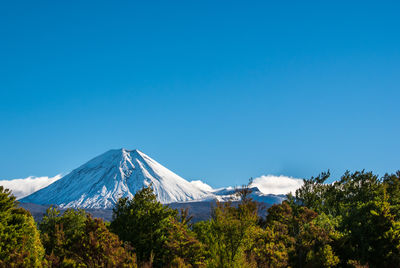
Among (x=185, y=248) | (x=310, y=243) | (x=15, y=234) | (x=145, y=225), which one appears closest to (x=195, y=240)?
(x=185, y=248)

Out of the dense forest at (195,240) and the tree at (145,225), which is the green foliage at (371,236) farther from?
the tree at (145,225)

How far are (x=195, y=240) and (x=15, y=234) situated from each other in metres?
17.0

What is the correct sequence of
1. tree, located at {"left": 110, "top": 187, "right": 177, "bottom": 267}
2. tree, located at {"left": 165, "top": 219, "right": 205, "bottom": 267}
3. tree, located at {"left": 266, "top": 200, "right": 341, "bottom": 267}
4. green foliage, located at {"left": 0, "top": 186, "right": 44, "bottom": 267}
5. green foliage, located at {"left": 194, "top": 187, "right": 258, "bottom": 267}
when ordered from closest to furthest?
1. green foliage, located at {"left": 194, "top": 187, "right": 258, "bottom": 267}
2. green foliage, located at {"left": 0, "top": 186, "right": 44, "bottom": 267}
3. tree, located at {"left": 165, "top": 219, "right": 205, "bottom": 267}
4. tree, located at {"left": 266, "top": 200, "right": 341, "bottom": 267}
5. tree, located at {"left": 110, "top": 187, "right": 177, "bottom": 267}

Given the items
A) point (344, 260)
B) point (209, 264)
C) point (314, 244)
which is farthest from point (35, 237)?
point (344, 260)

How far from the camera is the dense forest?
27156 mm

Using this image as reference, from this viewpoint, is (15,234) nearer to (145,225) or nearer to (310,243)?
(145,225)

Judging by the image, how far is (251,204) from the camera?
88.0ft

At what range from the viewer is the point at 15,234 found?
3503cm

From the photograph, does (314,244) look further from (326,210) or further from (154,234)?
(326,210)

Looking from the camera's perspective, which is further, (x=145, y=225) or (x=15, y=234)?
(x=145, y=225)

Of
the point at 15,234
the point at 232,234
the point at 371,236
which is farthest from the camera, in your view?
the point at 371,236

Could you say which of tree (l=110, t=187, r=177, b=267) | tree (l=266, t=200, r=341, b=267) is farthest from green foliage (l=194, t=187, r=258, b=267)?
tree (l=266, t=200, r=341, b=267)

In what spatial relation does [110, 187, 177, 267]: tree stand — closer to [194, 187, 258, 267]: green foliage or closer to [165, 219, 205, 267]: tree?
[165, 219, 205, 267]: tree

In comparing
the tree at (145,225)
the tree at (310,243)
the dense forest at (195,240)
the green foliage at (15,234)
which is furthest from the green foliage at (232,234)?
the green foliage at (15,234)
